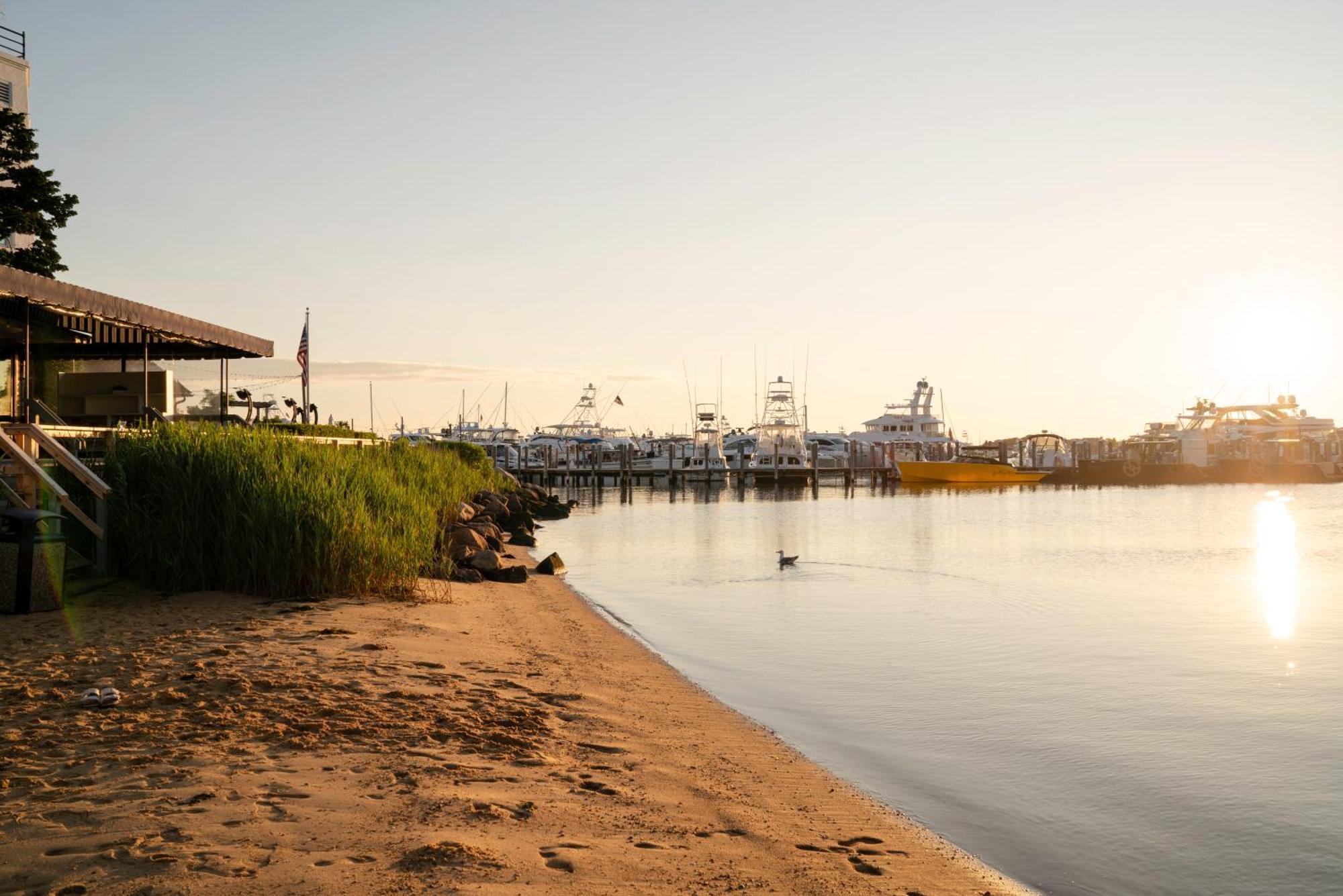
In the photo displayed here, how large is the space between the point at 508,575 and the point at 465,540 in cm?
209

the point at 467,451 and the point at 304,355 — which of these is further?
the point at 467,451

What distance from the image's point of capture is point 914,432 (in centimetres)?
9550

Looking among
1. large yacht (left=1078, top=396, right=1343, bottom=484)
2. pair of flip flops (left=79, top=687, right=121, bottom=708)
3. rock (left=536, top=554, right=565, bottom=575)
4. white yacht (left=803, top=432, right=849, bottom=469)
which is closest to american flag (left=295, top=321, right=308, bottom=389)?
rock (left=536, top=554, right=565, bottom=575)

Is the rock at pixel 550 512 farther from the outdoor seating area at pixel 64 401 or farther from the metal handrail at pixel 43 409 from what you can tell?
the metal handrail at pixel 43 409

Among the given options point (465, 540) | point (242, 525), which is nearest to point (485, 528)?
point (465, 540)

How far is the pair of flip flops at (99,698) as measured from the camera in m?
6.82

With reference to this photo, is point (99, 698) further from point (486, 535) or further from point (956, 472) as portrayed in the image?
point (956, 472)

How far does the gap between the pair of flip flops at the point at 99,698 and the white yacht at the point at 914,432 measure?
8730cm

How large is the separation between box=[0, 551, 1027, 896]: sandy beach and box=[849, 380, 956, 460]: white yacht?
84.6 metres

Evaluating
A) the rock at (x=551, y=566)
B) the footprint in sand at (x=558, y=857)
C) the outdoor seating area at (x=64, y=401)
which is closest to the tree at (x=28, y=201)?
the outdoor seating area at (x=64, y=401)

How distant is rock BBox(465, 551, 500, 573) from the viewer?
1661 centimetres

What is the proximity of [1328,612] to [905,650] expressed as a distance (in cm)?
938

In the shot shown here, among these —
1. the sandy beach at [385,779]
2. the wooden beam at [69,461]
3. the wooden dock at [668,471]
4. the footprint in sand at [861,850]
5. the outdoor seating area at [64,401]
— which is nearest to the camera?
the sandy beach at [385,779]

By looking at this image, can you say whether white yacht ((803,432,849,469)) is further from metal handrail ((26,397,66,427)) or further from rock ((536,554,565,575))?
metal handrail ((26,397,66,427))
